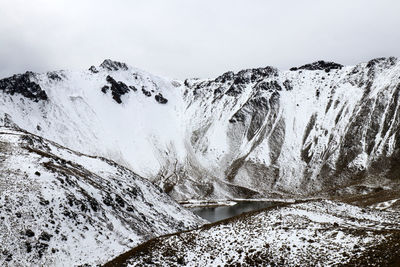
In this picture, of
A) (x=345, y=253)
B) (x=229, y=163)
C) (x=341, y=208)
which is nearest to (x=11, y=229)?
(x=345, y=253)

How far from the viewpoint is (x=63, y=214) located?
38.7m

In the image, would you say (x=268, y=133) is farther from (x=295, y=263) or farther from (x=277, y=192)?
(x=295, y=263)

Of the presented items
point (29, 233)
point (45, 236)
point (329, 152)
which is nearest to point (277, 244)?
point (45, 236)

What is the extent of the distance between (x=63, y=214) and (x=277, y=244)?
24624mm

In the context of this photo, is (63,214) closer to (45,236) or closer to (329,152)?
(45,236)

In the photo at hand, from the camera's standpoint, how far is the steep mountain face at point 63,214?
1323 inches

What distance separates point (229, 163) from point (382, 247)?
16401 centimetres

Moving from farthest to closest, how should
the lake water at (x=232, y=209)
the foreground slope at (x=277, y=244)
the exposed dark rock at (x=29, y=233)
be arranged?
1. the lake water at (x=232, y=209)
2. the exposed dark rock at (x=29, y=233)
3. the foreground slope at (x=277, y=244)

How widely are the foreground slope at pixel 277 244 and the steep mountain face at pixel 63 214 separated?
7.44m

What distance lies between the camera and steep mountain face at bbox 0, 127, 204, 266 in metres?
33.6

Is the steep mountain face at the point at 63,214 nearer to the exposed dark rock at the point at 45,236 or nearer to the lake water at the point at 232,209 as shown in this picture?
the exposed dark rock at the point at 45,236

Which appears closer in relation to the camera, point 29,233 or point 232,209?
point 29,233

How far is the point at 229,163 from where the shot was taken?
188 metres

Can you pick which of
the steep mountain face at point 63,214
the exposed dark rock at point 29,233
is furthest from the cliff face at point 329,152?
the exposed dark rock at point 29,233
